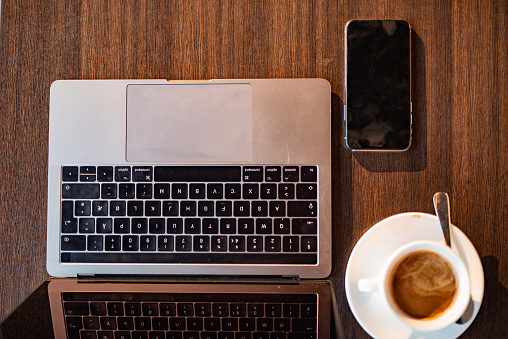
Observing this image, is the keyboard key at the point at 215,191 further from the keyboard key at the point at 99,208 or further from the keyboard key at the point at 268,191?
the keyboard key at the point at 99,208

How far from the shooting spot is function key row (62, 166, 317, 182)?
63cm

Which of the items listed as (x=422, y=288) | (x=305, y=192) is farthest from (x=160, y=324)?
(x=422, y=288)

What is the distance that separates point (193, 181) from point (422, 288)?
17.1 inches

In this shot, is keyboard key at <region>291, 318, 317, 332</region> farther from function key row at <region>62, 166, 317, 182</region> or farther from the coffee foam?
function key row at <region>62, 166, 317, 182</region>

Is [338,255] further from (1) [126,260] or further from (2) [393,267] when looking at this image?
(1) [126,260]

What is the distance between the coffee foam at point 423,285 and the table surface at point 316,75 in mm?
87

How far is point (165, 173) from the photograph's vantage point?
25.2 inches

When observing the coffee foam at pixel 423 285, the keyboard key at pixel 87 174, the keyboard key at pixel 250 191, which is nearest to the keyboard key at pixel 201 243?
the keyboard key at pixel 250 191

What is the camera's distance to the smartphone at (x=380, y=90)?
2.07 ft

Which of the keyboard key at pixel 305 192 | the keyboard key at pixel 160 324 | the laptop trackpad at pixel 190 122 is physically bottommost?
the keyboard key at pixel 160 324

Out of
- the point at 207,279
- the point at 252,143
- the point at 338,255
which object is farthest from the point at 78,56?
the point at 338,255

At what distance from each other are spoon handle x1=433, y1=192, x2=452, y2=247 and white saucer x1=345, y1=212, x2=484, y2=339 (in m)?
0.01

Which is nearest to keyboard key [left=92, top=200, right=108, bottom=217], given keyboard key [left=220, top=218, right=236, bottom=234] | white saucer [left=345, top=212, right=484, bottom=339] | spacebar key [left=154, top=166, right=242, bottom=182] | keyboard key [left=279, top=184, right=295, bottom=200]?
spacebar key [left=154, top=166, right=242, bottom=182]

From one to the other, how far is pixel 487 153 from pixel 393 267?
28 cm
